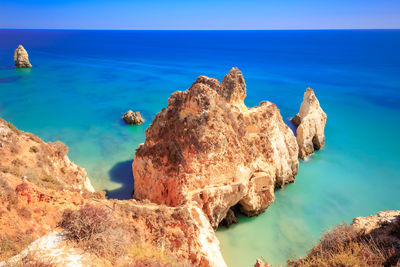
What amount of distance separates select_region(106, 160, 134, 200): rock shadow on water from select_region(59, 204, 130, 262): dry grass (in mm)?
9244

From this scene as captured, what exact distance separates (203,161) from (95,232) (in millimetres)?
5574

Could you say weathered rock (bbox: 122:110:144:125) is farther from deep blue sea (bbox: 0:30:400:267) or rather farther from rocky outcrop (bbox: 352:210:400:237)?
rocky outcrop (bbox: 352:210:400:237)

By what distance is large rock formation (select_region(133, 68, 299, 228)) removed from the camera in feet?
34.6

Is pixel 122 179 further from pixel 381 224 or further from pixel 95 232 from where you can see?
pixel 381 224

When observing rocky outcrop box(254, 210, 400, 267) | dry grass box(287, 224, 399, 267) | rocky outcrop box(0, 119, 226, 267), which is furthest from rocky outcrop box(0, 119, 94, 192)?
dry grass box(287, 224, 399, 267)

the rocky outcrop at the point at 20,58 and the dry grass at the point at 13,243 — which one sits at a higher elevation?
the rocky outcrop at the point at 20,58

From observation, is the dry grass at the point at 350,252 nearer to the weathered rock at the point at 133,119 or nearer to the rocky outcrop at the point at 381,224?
the rocky outcrop at the point at 381,224

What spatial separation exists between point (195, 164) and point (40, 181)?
5417 mm

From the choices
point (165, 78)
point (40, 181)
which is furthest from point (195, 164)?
point (165, 78)

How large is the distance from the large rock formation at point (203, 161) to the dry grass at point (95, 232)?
4028 millimetres

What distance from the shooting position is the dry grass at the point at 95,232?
5418mm

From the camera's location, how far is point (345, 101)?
122 feet

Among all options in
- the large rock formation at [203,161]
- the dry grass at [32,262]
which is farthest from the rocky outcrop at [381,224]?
the dry grass at [32,262]

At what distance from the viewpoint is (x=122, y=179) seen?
17.3m
